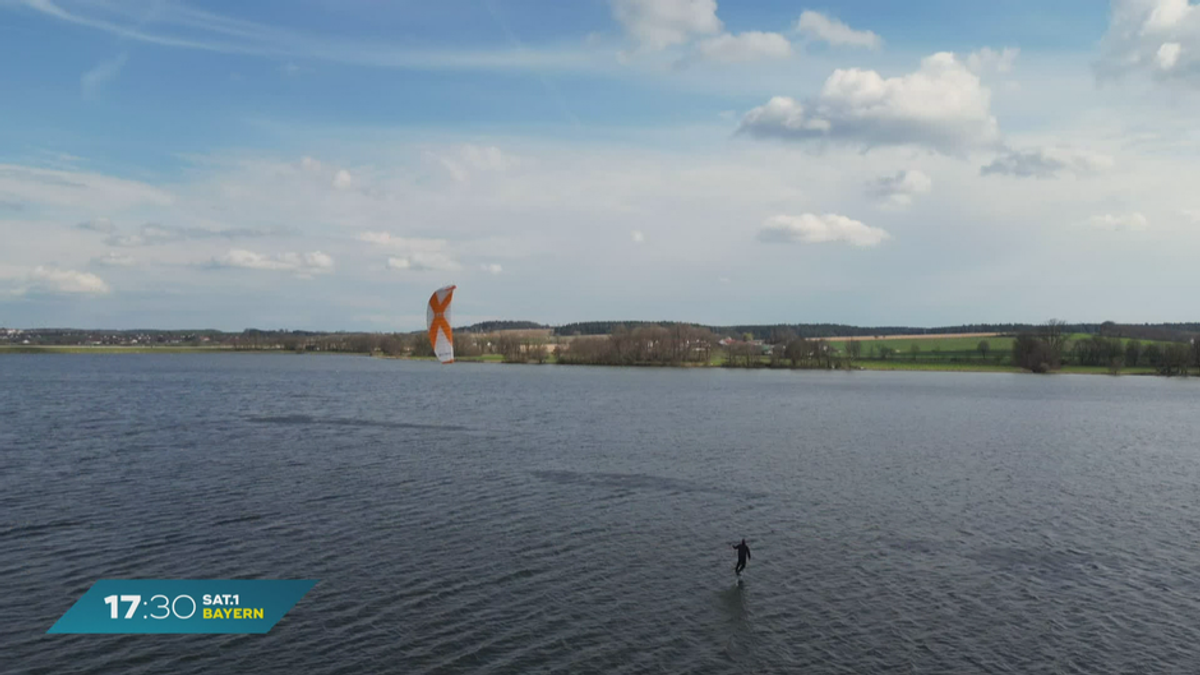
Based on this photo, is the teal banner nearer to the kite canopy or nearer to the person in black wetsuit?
the kite canopy

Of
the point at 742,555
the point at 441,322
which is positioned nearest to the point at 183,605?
the point at 441,322

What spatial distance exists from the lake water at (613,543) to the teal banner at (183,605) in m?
0.74

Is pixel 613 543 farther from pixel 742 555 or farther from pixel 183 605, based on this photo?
pixel 183 605

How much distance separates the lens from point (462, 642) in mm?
24000

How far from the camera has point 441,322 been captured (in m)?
28.8

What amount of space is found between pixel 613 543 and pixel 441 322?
44.7 ft

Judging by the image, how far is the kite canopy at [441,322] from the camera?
28248 mm

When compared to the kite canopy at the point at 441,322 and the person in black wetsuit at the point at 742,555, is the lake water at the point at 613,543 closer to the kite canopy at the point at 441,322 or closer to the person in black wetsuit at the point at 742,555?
the person in black wetsuit at the point at 742,555

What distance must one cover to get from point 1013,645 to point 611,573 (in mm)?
14386

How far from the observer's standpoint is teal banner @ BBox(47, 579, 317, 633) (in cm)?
2498

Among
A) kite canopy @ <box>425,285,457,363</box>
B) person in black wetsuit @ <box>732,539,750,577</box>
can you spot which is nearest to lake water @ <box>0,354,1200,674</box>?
person in black wetsuit @ <box>732,539,750,577</box>

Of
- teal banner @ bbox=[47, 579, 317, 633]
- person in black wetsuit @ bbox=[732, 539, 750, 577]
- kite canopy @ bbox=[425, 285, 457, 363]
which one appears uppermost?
kite canopy @ bbox=[425, 285, 457, 363]

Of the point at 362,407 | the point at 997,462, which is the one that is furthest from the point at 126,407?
the point at 997,462

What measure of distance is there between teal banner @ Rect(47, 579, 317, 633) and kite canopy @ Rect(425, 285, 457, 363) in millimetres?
10111
